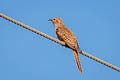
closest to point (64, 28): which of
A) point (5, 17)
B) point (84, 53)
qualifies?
point (84, 53)

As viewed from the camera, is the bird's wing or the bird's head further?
the bird's head

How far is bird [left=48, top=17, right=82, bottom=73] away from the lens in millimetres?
7043

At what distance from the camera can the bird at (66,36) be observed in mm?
7043

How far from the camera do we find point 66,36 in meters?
8.53

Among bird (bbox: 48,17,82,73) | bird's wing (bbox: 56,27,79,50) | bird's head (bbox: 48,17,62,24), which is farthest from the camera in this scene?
bird's head (bbox: 48,17,62,24)

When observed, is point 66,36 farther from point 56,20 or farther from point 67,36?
point 56,20

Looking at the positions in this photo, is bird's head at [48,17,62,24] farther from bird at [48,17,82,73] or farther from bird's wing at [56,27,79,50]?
bird's wing at [56,27,79,50]

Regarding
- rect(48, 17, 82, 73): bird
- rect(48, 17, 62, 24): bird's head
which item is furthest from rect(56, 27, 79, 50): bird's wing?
rect(48, 17, 62, 24): bird's head

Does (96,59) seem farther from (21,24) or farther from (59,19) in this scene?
(59,19)

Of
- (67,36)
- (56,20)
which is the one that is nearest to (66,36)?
(67,36)

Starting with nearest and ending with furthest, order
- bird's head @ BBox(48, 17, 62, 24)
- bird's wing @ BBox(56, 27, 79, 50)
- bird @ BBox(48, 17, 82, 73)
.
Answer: bird @ BBox(48, 17, 82, 73) < bird's wing @ BBox(56, 27, 79, 50) < bird's head @ BBox(48, 17, 62, 24)

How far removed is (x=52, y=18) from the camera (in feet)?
32.7

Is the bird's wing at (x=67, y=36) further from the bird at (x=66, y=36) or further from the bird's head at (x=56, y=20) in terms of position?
the bird's head at (x=56, y=20)

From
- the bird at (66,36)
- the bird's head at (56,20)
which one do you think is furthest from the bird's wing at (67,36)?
the bird's head at (56,20)
